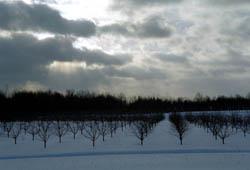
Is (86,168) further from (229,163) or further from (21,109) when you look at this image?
(21,109)

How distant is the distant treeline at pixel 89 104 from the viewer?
89.2m

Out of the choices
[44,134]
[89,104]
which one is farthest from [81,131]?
[89,104]

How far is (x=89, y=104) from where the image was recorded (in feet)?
353

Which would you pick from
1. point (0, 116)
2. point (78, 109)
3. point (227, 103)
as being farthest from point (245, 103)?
point (0, 116)

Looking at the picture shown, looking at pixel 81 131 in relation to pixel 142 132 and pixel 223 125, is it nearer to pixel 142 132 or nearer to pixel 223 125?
pixel 142 132

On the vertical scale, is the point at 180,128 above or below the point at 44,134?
above

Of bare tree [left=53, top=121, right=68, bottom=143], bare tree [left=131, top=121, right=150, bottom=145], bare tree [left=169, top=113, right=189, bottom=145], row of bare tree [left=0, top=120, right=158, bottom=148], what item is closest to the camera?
bare tree [left=131, top=121, right=150, bottom=145]

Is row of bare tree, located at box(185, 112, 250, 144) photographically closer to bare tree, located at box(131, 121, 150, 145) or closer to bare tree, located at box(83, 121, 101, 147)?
bare tree, located at box(131, 121, 150, 145)

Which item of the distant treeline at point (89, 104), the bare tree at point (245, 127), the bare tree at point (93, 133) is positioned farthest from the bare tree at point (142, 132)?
the distant treeline at point (89, 104)

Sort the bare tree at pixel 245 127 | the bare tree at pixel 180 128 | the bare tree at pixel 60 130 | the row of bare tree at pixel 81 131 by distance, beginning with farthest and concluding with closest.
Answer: the bare tree at pixel 245 127 → the bare tree at pixel 60 130 → the row of bare tree at pixel 81 131 → the bare tree at pixel 180 128

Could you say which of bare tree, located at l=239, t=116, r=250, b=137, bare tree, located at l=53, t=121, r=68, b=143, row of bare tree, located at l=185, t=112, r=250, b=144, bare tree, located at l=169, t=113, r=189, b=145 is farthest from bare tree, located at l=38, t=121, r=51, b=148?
bare tree, located at l=239, t=116, r=250, b=137

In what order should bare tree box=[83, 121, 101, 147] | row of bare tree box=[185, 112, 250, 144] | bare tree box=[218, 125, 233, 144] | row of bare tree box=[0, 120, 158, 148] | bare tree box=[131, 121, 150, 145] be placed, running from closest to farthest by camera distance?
1. bare tree box=[218, 125, 233, 144]
2. bare tree box=[131, 121, 150, 145]
3. bare tree box=[83, 121, 101, 147]
4. row of bare tree box=[185, 112, 250, 144]
5. row of bare tree box=[0, 120, 158, 148]

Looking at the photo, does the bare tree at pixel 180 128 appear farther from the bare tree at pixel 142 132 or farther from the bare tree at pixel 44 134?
the bare tree at pixel 44 134

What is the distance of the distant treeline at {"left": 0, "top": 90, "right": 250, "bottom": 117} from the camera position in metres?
89.2
